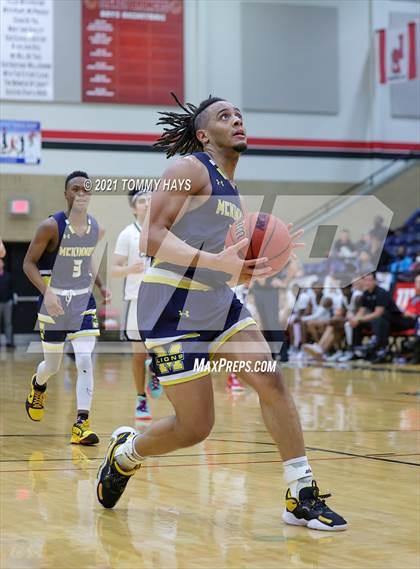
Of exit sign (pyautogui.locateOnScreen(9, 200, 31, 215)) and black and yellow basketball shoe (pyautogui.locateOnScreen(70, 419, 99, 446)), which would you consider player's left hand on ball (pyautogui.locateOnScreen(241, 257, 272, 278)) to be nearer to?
black and yellow basketball shoe (pyautogui.locateOnScreen(70, 419, 99, 446))

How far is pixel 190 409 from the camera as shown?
165 inches

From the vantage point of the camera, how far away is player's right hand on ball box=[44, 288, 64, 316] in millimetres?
6609

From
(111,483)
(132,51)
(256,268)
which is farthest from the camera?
(132,51)

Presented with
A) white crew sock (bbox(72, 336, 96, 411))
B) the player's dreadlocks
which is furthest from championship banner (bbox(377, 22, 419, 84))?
the player's dreadlocks

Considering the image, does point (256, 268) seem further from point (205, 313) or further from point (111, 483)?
point (111, 483)

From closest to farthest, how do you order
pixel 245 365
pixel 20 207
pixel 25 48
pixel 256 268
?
pixel 256 268
pixel 245 365
pixel 25 48
pixel 20 207

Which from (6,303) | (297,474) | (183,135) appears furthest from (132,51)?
(297,474)

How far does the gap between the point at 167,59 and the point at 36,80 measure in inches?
107

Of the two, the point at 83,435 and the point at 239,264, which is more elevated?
the point at 239,264

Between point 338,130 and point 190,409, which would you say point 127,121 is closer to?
point 338,130

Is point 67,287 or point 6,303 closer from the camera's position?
point 67,287

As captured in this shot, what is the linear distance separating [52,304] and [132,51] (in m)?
14.5

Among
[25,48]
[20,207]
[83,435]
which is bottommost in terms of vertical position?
[83,435]

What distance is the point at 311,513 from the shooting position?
4.13 m
